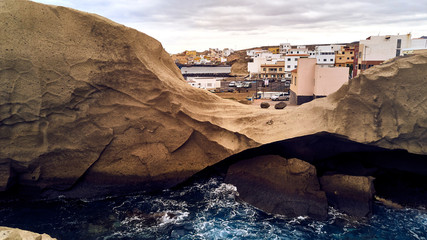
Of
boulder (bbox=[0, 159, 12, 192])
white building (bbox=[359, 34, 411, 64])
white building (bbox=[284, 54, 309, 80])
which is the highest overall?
white building (bbox=[359, 34, 411, 64])

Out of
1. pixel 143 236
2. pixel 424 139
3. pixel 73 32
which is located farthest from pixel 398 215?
pixel 73 32

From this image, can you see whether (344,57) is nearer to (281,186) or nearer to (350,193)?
(350,193)

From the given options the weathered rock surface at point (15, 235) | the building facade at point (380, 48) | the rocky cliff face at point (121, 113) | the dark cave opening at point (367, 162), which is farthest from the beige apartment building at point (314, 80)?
the weathered rock surface at point (15, 235)

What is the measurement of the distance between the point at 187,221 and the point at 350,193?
749 cm

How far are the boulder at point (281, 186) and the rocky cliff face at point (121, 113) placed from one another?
153 centimetres

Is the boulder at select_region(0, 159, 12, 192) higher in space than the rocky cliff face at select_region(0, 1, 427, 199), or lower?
lower

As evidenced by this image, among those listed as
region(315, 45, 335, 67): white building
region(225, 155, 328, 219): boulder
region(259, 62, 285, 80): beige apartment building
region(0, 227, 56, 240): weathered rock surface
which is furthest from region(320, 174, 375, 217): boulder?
region(259, 62, 285, 80): beige apartment building

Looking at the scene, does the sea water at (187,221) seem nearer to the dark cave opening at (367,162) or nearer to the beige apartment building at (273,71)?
the dark cave opening at (367,162)

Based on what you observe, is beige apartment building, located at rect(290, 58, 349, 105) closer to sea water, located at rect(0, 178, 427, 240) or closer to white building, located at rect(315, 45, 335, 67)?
sea water, located at rect(0, 178, 427, 240)

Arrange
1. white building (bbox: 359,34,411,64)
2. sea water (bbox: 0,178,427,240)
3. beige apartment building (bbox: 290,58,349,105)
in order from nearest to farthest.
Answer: sea water (bbox: 0,178,427,240) → beige apartment building (bbox: 290,58,349,105) → white building (bbox: 359,34,411,64)

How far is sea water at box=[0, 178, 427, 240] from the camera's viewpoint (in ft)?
41.1

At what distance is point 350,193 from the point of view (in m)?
14.4

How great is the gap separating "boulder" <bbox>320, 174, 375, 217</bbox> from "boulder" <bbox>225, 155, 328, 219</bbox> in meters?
0.70

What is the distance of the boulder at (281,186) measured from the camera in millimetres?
14062
